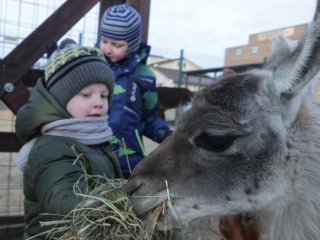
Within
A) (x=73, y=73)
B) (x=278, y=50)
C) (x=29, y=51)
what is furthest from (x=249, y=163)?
(x=29, y=51)

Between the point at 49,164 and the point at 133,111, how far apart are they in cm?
148

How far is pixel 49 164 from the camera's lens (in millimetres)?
1993

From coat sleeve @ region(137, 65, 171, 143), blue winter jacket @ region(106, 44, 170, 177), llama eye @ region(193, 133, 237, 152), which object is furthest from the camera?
coat sleeve @ region(137, 65, 171, 143)

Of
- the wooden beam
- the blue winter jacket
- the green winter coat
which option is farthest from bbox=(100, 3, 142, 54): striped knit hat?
the green winter coat

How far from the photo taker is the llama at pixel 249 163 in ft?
6.48

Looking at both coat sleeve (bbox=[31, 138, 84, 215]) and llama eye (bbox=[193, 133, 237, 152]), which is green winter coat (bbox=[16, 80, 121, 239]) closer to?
coat sleeve (bbox=[31, 138, 84, 215])

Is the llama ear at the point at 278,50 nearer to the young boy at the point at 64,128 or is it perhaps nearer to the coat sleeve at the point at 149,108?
the young boy at the point at 64,128

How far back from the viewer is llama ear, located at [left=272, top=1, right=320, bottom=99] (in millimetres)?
1815

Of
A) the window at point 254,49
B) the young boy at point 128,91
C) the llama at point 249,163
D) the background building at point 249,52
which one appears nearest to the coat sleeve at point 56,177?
the llama at point 249,163

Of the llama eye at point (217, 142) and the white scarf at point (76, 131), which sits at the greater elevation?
the llama eye at point (217, 142)

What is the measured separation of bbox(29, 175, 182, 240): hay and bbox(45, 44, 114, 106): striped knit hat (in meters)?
0.60

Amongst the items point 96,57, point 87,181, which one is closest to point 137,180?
point 87,181

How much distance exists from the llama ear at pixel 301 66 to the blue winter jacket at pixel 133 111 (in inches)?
59.2

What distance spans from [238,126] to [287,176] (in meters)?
0.33
